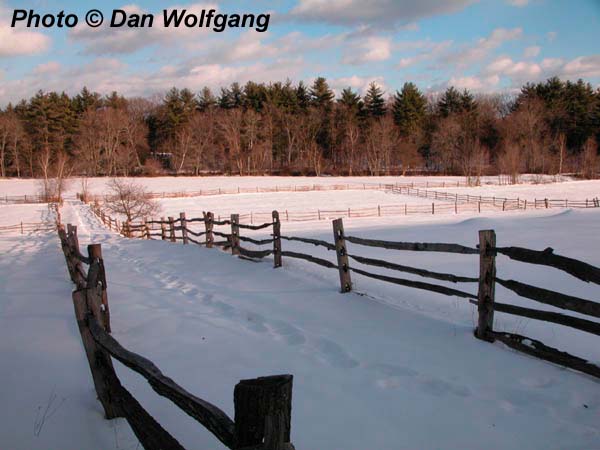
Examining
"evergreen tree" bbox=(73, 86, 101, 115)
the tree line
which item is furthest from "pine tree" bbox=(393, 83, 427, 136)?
"evergreen tree" bbox=(73, 86, 101, 115)

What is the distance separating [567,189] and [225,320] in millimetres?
62854

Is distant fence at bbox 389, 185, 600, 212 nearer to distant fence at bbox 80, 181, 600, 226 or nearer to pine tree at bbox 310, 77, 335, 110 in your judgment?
distant fence at bbox 80, 181, 600, 226

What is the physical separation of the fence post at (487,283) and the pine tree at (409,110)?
81.6m

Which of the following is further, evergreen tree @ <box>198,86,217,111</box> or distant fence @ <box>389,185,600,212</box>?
evergreen tree @ <box>198,86,217,111</box>

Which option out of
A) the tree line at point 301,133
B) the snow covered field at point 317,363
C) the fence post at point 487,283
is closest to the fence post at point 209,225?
the snow covered field at point 317,363

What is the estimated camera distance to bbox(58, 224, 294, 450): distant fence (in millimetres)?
1964

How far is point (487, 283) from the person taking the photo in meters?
4.95

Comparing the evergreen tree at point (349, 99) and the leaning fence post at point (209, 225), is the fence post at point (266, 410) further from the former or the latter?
the evergreen tree at point (349, 99)

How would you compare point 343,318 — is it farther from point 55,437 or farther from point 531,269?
point 531,269

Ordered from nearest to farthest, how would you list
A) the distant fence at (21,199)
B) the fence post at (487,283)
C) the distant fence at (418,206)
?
the fence post at (487,283) → the distant fence at (418,206) → the distant fence at (21,199)

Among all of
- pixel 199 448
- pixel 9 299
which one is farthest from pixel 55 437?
pixel 9 299

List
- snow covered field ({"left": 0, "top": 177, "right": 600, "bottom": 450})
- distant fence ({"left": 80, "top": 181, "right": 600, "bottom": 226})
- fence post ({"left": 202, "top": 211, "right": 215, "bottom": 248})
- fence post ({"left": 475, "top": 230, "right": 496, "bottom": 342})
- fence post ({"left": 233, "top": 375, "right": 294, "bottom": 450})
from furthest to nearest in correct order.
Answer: distant fence ({"left": 80, "top": 181, "right": 600, "bottom": 226}), fence post ({"left": 202, "top": 211, "right": 215, "bottom": 248}), fence post ({"left": 475, "top": 230, "right": 496, "bottom": 342}), snow covered field ({"left": 0, "top": 177, "right": 600, "bottom": 450}), fence post ({"left": 233, "top": 375, "right": 294, "bottom": 450})

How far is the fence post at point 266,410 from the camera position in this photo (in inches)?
76.6

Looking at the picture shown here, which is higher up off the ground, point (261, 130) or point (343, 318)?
point (261, 130)
